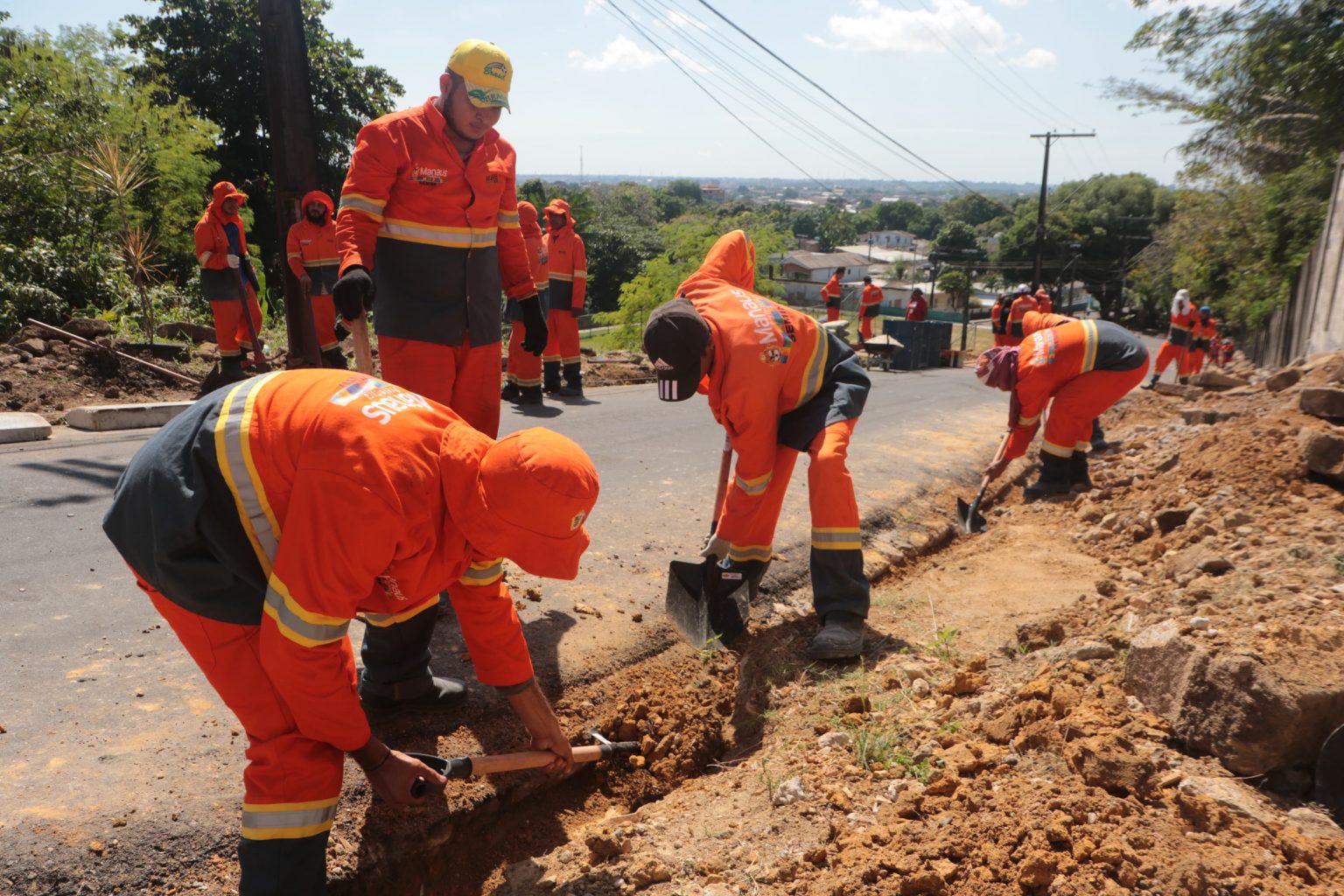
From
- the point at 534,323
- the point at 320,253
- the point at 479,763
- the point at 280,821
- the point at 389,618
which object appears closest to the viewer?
the point at 280,821

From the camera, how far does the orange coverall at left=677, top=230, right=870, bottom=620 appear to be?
3734 millimetres

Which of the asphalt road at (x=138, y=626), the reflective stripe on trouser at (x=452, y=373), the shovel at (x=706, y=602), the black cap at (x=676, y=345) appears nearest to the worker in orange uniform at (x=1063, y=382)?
the asphalt road at (x=138, y=626)

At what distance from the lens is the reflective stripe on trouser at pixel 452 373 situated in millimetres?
3682

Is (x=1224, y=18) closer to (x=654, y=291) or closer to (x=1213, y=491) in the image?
(x=654, y=291)

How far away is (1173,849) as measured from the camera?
2.27 metres

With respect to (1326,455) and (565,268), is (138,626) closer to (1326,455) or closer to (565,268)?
(1326,455)

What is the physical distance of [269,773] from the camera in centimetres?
210

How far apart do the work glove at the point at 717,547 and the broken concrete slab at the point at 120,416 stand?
4754 millimetres

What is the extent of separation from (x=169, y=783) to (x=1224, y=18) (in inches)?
793

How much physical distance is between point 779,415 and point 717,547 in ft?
2.19

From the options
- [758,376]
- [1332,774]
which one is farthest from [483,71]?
[1332,774]

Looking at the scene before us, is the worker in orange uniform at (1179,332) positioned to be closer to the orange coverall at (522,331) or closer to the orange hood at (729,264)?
the orange coverall at (522,331)

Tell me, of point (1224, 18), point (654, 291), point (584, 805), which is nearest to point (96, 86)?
point (654, 291)

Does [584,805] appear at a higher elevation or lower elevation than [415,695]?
lower
